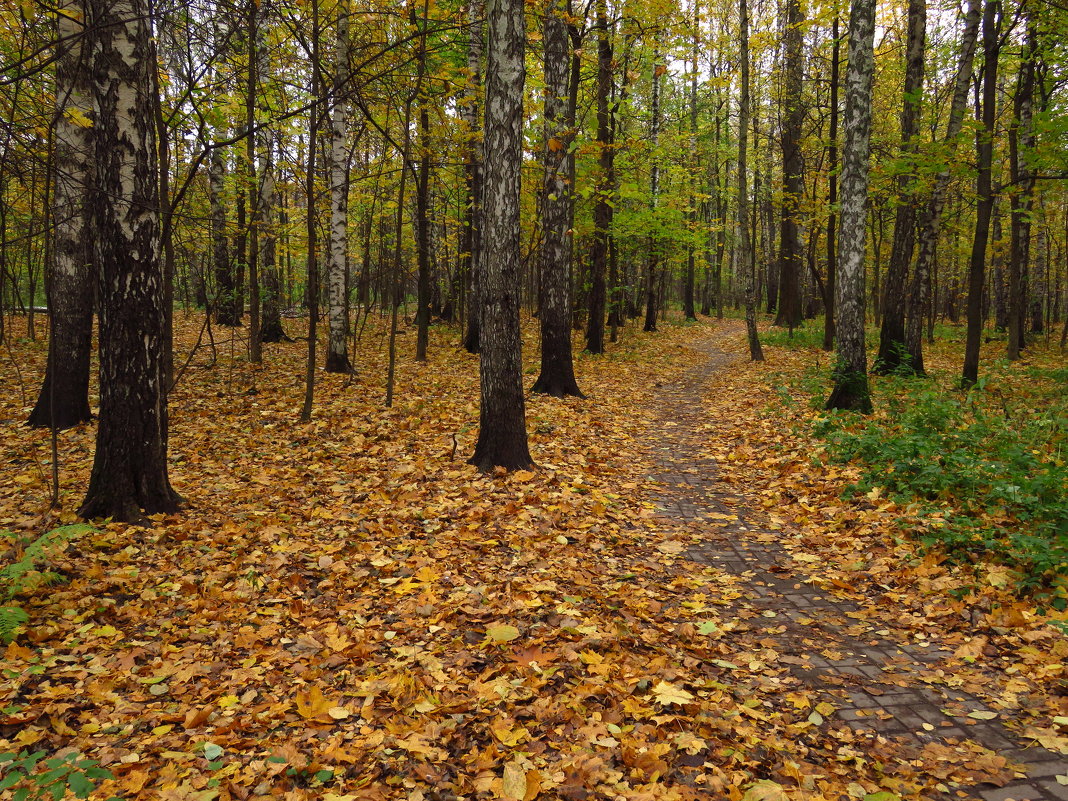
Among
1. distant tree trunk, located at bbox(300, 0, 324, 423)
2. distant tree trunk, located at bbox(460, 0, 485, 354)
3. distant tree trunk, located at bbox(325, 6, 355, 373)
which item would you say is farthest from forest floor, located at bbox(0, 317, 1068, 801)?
distant tree trunk, located at bbox(460, 0, 485, 354)

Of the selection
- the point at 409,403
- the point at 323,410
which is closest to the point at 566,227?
the point at 409,403

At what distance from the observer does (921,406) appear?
29.7 feet

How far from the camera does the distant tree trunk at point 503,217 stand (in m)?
6.66

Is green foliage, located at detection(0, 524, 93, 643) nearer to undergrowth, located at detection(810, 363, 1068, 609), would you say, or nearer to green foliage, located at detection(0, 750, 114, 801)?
green foliage, located at detection(0, 750, 114, 801)

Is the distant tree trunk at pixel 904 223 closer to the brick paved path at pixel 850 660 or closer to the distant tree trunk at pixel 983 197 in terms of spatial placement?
the distant tree trunk at pixel 983 197

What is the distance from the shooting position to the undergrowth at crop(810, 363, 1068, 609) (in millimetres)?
4906

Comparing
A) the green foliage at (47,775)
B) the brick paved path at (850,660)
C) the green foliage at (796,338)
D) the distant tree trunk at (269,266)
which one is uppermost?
the distant tree trunk at (269,266)

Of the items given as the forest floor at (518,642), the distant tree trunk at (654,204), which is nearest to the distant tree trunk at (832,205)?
the distant tree trunk at (654,204)

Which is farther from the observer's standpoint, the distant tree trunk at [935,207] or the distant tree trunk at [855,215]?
the distant tree trunk at [935,207]

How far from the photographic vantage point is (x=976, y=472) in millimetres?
6035

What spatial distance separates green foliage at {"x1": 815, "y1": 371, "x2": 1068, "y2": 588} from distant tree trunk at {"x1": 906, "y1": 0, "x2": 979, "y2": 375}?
414cm

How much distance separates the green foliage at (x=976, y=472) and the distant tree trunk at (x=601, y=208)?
812 cm

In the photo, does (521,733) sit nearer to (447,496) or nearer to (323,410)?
(447,496)

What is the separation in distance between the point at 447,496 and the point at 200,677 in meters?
3.20
